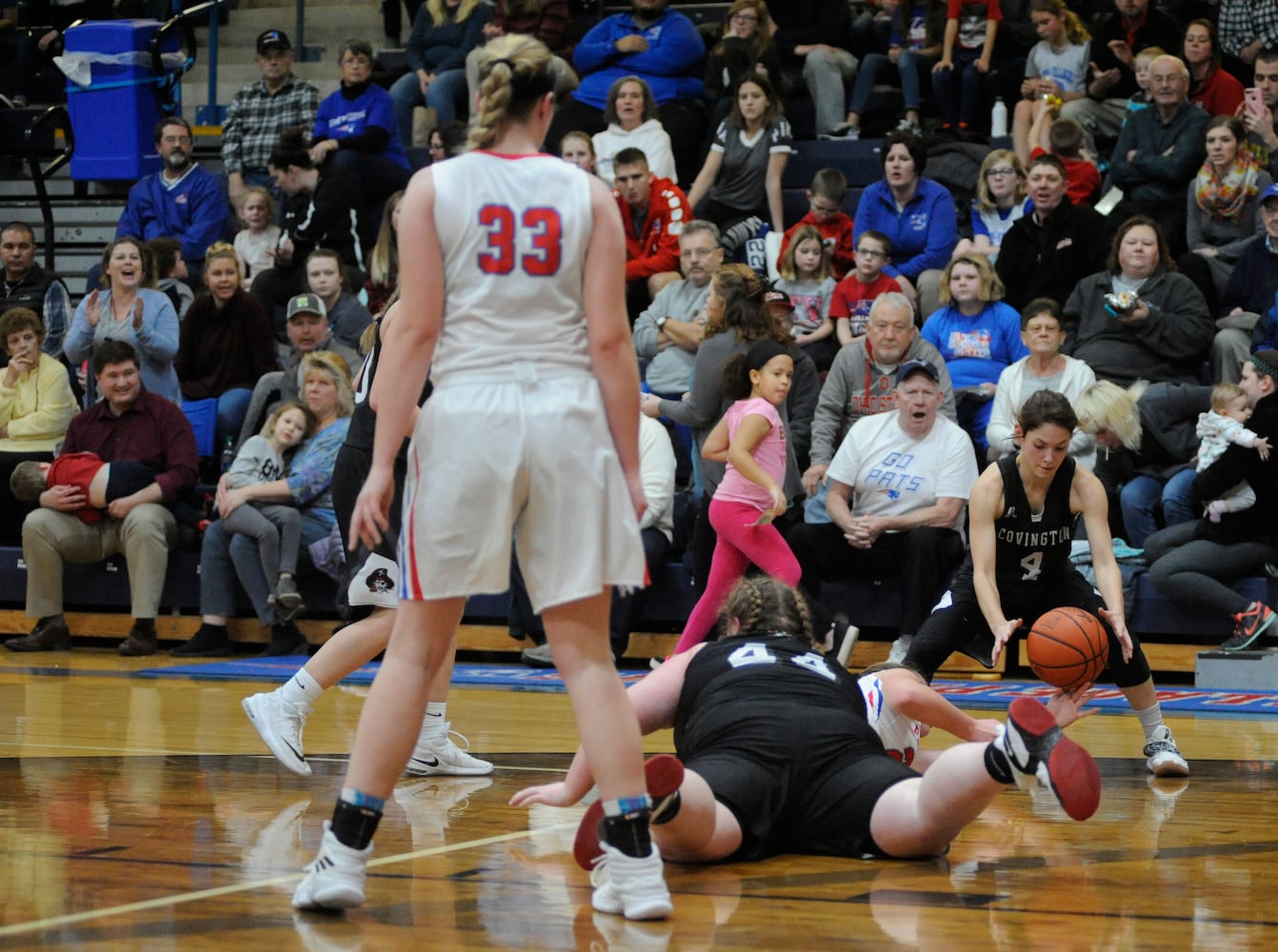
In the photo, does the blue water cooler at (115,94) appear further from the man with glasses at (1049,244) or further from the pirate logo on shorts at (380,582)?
the pirate logo on shorts at (380,582)

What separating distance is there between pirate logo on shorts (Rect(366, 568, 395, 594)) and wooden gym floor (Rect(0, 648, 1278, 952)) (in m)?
0.58

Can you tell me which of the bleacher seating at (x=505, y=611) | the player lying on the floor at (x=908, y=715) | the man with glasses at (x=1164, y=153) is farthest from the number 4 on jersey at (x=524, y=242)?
the man with glasses at (x=1164, y=153)

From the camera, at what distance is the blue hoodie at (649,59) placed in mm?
11836

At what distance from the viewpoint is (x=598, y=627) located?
3.33m

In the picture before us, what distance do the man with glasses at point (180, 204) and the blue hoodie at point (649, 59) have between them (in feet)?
8.65

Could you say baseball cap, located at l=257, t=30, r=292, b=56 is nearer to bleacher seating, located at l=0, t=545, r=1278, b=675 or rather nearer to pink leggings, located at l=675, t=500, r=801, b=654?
bleacher seating, located at l=0, t=545, r=1278, b=675

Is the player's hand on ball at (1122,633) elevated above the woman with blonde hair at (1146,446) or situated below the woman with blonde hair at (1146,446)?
above

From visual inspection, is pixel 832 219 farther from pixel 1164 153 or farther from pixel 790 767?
pixel 790 767

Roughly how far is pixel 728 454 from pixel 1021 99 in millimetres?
4640

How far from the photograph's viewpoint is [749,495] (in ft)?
25.8

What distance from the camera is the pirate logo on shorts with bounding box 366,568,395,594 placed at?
4992mm

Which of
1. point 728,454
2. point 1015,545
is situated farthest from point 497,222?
point 728,454

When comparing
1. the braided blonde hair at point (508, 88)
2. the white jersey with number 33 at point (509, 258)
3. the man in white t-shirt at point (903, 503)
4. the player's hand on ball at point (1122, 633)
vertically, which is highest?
the braided blonde hair at point (508, 88)

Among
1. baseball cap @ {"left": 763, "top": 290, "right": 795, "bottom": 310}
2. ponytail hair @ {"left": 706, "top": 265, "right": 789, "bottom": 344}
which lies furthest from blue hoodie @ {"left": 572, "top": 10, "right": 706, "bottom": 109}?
ponytail hair @ {"left": 706, "top": 265, "right": 789, "bottom": 344}
